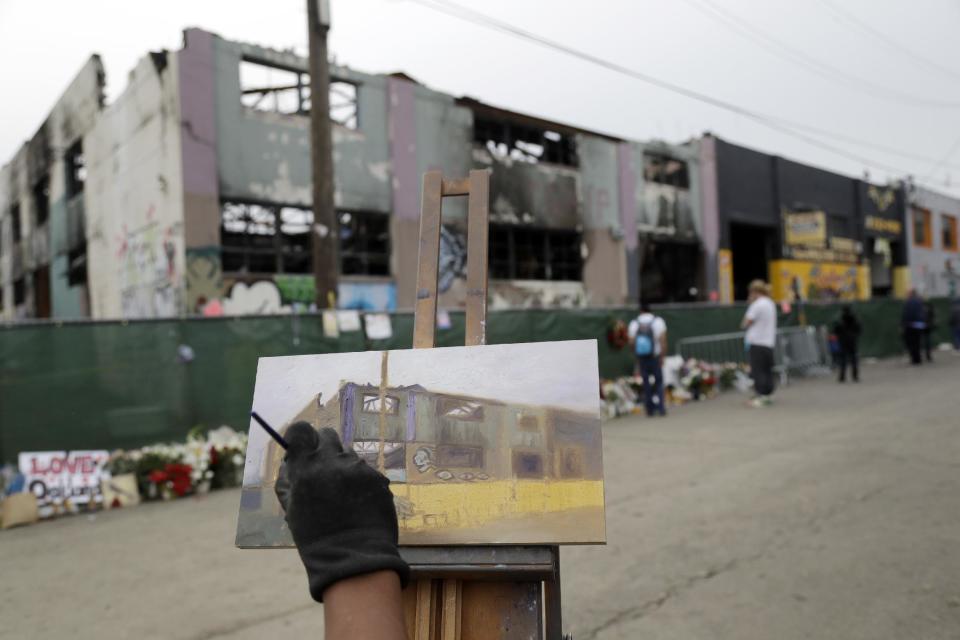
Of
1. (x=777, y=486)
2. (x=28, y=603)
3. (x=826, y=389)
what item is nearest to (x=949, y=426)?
(x=777, y=486)

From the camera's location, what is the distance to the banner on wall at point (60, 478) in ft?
20.6

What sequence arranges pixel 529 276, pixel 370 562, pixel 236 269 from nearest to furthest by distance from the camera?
pixel 370 562 → pixel 236 269 → pixel 529 276

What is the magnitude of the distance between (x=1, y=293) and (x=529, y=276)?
2172 cm

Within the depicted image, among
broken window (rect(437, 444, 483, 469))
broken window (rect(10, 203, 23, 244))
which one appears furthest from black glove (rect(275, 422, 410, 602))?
broken window (rect(10, 203, 23, 244))

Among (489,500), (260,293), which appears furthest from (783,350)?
(489,500)

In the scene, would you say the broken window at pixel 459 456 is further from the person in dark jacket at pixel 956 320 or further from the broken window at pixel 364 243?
the person in dark jacket at pixel 956 320

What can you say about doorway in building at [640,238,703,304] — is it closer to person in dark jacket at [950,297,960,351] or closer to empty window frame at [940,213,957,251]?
person in dark jacket at [950,297,960,351]

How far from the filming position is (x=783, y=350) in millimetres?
15359

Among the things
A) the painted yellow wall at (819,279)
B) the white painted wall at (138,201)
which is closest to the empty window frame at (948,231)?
the painted yellow wall at (819,279)

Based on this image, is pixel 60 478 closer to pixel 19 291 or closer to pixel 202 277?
pixel 202 277

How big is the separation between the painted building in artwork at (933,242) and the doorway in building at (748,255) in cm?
1139

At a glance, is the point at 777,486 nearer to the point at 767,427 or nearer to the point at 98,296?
the point at 767,427

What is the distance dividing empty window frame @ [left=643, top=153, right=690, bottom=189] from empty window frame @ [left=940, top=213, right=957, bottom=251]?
74.1 ft

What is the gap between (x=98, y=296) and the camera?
56.2 ft
